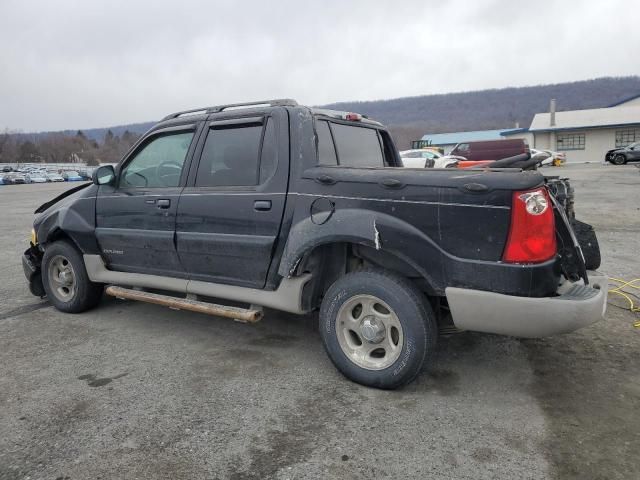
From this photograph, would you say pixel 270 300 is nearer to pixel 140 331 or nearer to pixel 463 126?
pixel 140 331

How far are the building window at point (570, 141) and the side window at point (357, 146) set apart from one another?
47841 millimetres

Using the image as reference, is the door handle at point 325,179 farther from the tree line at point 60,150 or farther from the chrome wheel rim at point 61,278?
the tree line at point 60,150

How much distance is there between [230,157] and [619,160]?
3534cm

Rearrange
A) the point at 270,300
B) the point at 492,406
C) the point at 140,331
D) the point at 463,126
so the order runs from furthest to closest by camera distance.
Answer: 1. the point at 463,126
2. the point at 140,331
3. the point at 270,300
4. the point at 492,406

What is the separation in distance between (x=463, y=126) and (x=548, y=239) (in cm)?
12397

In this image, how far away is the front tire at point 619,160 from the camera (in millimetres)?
32594

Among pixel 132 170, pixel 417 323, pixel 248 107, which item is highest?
pixel 248 107

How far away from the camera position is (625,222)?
994 centimetres

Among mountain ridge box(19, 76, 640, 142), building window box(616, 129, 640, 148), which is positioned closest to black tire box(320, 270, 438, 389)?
building window box(616, 129, 640, 148)

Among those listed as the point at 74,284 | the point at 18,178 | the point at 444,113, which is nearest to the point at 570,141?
the point at 74,284

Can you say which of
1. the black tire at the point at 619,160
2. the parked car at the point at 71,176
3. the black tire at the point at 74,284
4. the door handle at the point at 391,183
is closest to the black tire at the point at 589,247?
the door handle at the point at 391,183

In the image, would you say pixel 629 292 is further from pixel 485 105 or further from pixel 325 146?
pixel 485 105

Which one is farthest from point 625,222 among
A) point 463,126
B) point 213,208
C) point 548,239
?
point 463,126

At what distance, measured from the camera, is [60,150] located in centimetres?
10725
